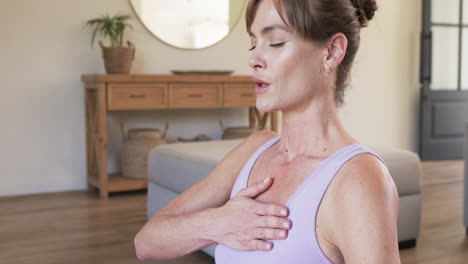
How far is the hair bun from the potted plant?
3312 mm

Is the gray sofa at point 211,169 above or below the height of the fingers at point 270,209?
below

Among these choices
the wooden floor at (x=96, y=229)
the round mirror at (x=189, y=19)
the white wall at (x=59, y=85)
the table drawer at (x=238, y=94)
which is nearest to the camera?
the wooden floor at (x=96, y=229)

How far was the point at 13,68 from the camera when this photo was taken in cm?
422

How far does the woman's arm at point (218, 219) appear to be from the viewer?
100 cm

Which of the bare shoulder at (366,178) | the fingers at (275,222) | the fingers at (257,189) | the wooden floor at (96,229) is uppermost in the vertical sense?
the bare shoulder at (366,178)

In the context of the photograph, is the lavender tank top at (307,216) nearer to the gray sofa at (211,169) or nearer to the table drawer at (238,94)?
the gray sofa at (211,169)

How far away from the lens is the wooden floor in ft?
9.18

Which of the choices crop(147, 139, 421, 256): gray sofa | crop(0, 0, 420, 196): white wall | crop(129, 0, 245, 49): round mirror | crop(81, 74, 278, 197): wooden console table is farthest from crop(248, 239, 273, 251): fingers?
crop(129, 0, 245, 49): round mirror

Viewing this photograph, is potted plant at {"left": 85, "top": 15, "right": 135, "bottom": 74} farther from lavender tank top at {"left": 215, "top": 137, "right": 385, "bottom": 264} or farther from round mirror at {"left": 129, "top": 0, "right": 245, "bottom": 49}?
lavender tank top at {"left": 215, "top": 137, "right": 385, "bottom": 264}

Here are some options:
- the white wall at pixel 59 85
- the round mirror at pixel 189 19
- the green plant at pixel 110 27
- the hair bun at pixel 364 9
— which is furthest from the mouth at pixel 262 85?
the round mirror at pixel 189 19

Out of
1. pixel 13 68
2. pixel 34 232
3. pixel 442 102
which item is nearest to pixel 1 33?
pixel 13 68

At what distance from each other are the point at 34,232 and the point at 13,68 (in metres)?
1.49

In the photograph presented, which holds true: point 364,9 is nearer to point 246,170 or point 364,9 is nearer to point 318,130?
point 318,130

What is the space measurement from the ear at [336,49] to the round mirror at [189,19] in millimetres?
3806
